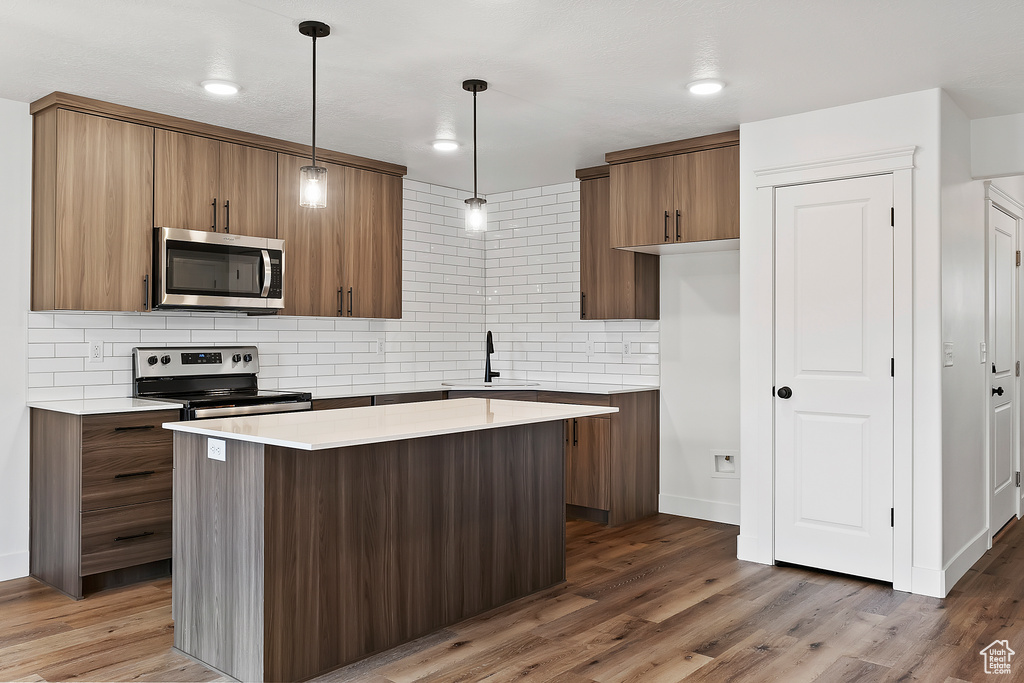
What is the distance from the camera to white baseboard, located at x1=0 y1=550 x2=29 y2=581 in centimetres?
385

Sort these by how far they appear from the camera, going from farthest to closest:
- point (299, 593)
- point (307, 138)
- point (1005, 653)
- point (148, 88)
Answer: point (307, 138) → point (148, 88) → point (1005, 653) → point (299, 593)

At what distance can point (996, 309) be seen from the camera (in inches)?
187

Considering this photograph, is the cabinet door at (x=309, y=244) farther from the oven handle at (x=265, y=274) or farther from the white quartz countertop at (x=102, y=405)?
the white quartz countertop at (x=102, y=405)

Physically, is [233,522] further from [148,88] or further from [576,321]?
[576,321]

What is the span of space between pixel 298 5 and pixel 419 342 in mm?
3403

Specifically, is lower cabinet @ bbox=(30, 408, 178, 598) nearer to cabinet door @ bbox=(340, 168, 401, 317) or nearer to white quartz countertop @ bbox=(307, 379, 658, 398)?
white quartz countertop @ bbox=(307, 379, 658, 398)

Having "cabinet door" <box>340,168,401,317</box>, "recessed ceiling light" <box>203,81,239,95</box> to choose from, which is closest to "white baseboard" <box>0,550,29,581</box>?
"cabinet door" <box>340,168,401,317</box>

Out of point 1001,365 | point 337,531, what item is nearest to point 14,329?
point 337,531

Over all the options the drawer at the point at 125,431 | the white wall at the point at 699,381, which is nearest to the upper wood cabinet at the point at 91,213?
the drawer at the point at 125,431

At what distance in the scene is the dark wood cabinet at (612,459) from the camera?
502 centimetres

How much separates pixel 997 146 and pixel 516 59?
267cm

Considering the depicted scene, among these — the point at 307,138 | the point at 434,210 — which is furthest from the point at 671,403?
the point at 307,138

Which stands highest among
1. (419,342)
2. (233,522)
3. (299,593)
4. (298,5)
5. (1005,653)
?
(298,5)

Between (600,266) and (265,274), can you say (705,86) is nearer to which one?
(600,266)
